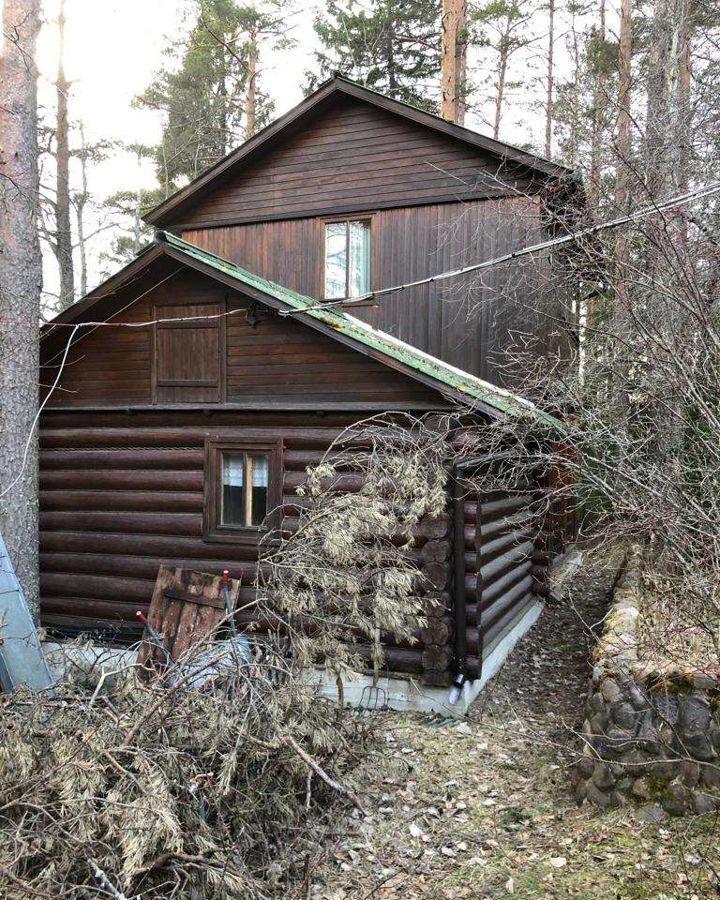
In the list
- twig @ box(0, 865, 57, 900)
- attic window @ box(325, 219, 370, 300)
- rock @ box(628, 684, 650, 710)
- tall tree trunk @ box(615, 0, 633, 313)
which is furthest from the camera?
attic window @ box(325, 219, 370, 300)

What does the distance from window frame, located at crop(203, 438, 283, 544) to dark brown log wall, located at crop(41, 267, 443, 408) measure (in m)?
0.54

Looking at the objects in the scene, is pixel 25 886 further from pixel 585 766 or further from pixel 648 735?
pixel 648 735

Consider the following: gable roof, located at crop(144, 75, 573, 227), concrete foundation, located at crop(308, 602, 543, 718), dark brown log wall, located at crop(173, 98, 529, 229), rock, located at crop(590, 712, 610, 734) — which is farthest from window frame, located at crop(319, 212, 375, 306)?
rock, located at crop(590, 712, 610, 734)

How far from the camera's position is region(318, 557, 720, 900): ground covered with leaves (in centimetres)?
462

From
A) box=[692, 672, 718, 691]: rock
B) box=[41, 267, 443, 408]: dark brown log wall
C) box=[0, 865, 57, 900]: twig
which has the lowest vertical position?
box=[0, 865, 57, 900]: twig

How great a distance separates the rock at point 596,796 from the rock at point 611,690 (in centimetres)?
67

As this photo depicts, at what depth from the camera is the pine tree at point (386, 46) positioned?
19812 mm

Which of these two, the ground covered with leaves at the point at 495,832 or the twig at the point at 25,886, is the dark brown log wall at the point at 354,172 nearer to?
the ground covered with leaves at the point at 495,832

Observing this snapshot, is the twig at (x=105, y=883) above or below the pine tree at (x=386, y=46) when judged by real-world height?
below

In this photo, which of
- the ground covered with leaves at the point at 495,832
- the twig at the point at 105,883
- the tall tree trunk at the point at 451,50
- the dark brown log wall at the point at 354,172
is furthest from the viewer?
the tall tree trunk at the point at 451,50

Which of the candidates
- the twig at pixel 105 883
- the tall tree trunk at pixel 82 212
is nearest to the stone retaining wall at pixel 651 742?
the twig at pixel 105 883

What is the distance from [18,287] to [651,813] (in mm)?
8951

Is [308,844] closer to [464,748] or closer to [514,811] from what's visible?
[514,811]

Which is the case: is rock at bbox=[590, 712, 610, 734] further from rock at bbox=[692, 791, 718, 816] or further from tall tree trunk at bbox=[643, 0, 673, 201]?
tall tree trunk at bbox=[643, 0, 673, 201]
